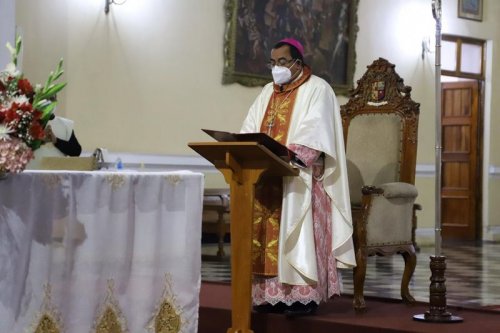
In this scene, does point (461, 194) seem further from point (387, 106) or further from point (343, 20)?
point (387, 106)

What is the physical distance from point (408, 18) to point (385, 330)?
8.17 m

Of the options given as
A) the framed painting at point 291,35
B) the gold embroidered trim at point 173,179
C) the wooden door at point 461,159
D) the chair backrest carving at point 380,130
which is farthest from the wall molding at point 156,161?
the gold embroidered trim at point 173,179

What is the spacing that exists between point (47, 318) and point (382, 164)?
2762 millimetres

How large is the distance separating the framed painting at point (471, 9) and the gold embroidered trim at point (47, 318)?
32.5 feet

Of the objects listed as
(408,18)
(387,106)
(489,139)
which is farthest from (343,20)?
(387,106)

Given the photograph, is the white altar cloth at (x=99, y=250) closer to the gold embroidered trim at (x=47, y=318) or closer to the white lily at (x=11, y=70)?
the gold embroidered trim at (x=47, y=318)

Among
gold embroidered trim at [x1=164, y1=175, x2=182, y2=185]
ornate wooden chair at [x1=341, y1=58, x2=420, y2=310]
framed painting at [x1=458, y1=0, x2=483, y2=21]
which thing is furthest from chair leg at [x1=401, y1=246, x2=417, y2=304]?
framed painting at [x1=458, y1=0, x2=483, y2=21]

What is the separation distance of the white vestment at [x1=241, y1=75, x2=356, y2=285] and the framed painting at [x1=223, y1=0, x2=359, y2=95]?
5365 mm

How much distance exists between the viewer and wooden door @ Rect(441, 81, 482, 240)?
43.2 feet

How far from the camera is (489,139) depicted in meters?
13.2

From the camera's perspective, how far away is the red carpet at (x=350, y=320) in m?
4.62

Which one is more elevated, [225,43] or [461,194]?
[225,43]

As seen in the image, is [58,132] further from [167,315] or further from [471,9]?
[471,9]

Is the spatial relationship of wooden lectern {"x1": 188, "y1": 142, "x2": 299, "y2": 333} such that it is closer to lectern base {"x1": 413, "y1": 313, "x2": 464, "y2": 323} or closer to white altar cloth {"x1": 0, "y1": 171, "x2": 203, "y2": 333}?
white altar cloth {"x1": 0, "y1": 171, "x2": 203, "y2": 333}
